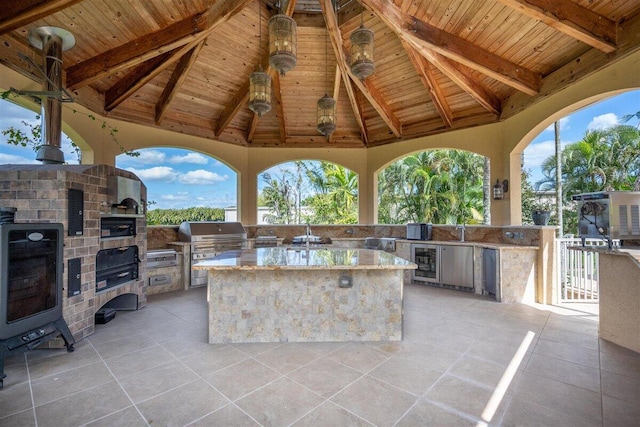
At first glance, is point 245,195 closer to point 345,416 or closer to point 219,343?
point 219,343

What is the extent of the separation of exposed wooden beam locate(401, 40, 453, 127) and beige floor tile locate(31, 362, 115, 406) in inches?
214

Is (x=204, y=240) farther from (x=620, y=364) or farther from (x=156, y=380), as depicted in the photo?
(x=620, y=364)

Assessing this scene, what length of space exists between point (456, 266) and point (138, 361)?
4986 mm

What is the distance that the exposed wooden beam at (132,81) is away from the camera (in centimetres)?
487

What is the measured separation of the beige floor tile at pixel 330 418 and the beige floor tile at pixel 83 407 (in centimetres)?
127

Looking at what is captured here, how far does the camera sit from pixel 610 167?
895 centimetres

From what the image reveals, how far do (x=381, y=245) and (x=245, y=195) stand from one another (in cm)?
327

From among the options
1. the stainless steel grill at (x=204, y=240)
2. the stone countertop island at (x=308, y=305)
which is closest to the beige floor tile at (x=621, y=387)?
the stone countertop island at (x=308, y=305)

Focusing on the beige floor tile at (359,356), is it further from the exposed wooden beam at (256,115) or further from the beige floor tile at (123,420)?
the exposed wooden beam at (256,115)

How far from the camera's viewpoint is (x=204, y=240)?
5.73 metres

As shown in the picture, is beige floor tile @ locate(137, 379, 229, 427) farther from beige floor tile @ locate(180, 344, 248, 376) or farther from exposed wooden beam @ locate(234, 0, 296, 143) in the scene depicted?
exposed wooden beam @ locate(234, 0, 296, 143)

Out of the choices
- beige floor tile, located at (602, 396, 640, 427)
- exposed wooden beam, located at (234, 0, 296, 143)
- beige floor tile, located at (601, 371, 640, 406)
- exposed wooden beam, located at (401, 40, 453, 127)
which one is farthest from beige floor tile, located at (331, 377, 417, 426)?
exposed wooden beam, located at (234, 0, 296, 143)

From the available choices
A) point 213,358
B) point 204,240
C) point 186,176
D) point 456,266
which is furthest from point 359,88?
point 186,176

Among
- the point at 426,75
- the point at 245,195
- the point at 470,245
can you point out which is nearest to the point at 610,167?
the point at 470,245
